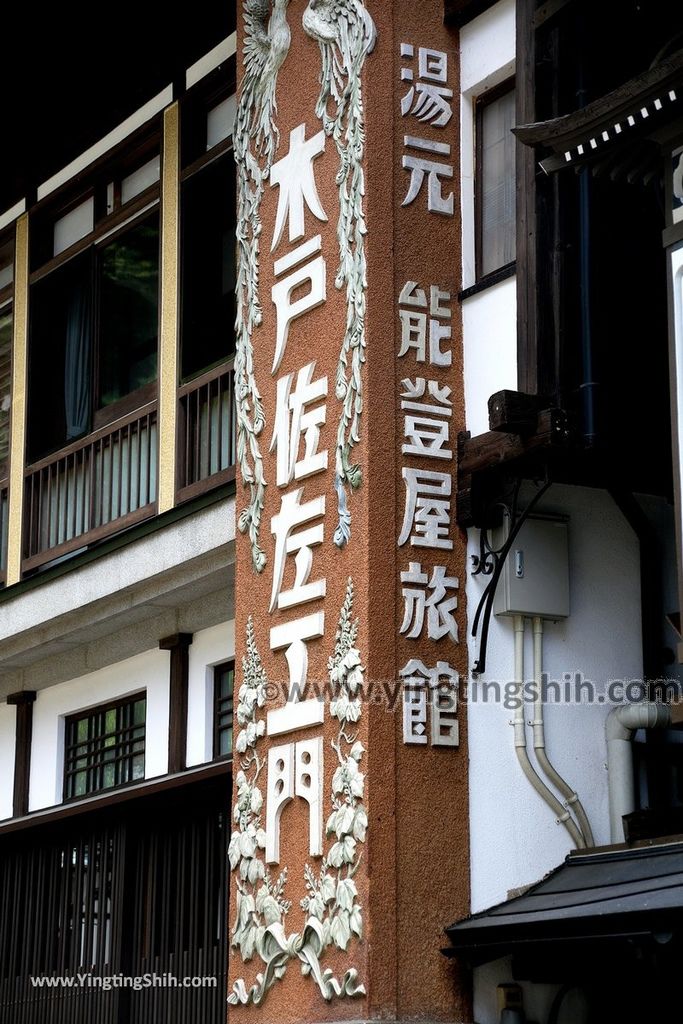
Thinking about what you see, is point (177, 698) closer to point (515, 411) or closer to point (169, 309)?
point (169, 309)

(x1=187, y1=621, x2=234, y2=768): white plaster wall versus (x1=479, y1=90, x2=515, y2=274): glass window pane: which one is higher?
(x1=479, y1=90, x2=515, y2=274): glass window pane

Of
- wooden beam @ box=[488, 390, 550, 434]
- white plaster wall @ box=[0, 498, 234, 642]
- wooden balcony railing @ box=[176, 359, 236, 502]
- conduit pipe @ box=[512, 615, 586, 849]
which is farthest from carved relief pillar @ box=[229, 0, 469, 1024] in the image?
wooden balcony railing @ box=[176, 359, 236, 502]

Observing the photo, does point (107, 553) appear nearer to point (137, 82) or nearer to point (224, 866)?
point (224, 866)

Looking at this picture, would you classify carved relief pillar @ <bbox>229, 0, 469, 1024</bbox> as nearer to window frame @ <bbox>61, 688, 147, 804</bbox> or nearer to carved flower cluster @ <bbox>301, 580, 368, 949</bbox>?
carved flower cluster @ <bbox>301, 580, 368, 949</bbox>

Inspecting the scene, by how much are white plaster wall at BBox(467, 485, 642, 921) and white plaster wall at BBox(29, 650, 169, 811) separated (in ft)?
13.5

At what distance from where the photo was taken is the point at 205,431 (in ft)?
49.2

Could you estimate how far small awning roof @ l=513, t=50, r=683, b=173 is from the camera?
10.1m

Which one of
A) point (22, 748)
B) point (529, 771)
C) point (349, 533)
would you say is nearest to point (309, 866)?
point (529, 771)

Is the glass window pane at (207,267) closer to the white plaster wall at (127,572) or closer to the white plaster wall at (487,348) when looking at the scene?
the white plaster wall at (127,572)

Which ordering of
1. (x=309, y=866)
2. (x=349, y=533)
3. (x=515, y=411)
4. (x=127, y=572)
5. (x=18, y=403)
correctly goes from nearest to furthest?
(x=515, y=411), (x=309, y=866), (x=349, y=533), (x=127, y=572), (x=18, y=403)

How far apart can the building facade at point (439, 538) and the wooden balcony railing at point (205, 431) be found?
1.7 inches

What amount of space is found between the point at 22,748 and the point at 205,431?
409 centimetres

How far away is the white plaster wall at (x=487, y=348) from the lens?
1195 centimetres

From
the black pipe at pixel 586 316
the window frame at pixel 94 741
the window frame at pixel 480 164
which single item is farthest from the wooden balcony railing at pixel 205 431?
the black pipe at pixel 586 316
